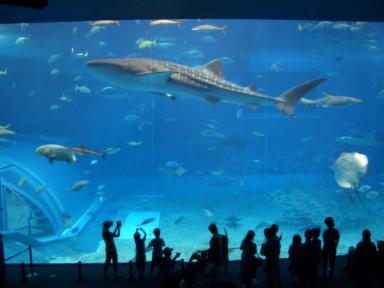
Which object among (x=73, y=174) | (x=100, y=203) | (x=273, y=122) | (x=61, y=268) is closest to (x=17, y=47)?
(x=73, y=174)

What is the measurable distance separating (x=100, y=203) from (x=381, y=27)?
908 inches

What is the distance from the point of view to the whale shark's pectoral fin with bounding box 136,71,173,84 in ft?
17.5

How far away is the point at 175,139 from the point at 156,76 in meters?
34.2

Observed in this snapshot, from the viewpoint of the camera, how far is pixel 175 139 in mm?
39594

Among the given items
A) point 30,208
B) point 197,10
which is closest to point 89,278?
point 197,10

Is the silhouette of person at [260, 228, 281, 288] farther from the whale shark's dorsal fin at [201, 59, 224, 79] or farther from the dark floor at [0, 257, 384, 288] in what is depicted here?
the whale shark's dorsal fin at [201, 59, 224, 79]

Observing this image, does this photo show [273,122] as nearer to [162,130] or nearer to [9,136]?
[162,130]

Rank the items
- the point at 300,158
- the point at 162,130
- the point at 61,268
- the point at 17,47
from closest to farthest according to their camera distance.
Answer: the point at 61,268 → the point at 17,47 → the point at 300,158 → the point at 162,130

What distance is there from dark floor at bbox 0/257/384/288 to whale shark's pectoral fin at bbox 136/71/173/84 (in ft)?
9.66

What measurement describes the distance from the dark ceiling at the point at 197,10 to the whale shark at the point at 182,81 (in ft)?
2.49

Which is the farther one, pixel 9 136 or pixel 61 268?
pixel 9 136

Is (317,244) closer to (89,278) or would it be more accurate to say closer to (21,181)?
(89,278)

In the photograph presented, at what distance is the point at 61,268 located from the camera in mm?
5539

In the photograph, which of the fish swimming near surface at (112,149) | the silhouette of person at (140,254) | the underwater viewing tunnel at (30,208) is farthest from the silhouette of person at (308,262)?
the underwater viewing tunnel at (30,208)
